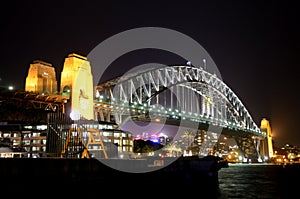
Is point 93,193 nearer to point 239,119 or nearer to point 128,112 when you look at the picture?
point 128,112

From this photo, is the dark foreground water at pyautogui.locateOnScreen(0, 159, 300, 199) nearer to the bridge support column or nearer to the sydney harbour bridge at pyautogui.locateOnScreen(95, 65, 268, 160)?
the sydney harbour bridge at pyautogui.locateOnScreen(95, 65, 268, 160)

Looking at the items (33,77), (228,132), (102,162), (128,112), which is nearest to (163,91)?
(128,112)

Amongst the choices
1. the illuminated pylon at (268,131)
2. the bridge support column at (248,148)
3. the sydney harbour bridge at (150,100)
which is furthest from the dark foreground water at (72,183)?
the illuminated pylon at (268,131)

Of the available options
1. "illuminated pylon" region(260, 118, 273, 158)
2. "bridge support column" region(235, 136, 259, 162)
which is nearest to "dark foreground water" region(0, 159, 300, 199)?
"bridge support column" region(235, 136, 259, 162)

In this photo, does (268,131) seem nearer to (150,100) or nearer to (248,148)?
(248,148)

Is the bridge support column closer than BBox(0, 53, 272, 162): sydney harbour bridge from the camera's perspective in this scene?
No

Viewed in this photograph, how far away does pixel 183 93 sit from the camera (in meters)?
109

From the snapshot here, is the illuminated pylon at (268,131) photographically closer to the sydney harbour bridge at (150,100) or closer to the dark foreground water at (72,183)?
the sydney harbour bridge at (150,100)

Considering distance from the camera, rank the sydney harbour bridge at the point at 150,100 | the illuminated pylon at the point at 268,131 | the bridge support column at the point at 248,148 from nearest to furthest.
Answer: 1. the sydney harbour bridge at the point at 150,100
2. the bridge support column at the point at 248,148
3. the illuminated pylon at the point at 268,131

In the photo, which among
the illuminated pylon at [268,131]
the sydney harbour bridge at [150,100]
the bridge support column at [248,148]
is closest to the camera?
the sydney harbour bridge at [150,100]

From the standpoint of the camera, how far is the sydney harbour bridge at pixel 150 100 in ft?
204

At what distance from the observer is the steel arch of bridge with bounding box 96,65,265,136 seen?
8531 centimetres

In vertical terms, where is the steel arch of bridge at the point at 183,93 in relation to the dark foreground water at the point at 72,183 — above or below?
above

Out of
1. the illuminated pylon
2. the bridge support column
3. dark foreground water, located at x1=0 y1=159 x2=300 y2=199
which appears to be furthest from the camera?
the illuminated pylon
